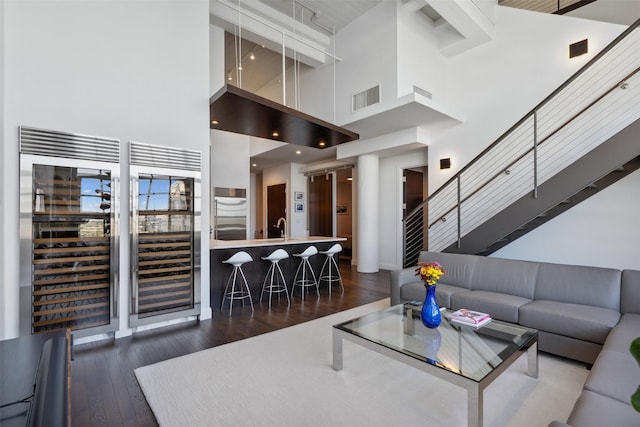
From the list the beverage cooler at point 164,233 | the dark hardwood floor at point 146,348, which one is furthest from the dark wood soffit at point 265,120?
the dark hardwood floor at point 146,348

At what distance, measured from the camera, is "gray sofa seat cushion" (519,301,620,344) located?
8.76 ft

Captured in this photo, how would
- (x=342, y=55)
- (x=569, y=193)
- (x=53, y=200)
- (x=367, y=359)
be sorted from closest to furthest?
1. (x=367, y=359)
2. (x=53, y=200)
3. (x=569, y=193)
4. (x=342, y=55)

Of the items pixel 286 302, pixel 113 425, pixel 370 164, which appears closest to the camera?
pixel 113 425

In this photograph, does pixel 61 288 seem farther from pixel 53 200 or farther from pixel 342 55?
pixel 342 55

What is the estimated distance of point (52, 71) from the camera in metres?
3.19

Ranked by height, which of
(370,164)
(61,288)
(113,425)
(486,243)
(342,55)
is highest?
(342,55)

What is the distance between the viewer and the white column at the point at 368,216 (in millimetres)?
7332

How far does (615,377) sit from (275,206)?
9.33 m

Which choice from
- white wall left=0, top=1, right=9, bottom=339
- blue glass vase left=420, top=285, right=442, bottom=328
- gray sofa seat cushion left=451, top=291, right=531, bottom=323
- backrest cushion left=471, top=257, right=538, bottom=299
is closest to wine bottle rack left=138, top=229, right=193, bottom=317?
white wall left=0, top=1, right=9, bottom=339

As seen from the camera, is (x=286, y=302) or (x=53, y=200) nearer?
(x=53, y=200)

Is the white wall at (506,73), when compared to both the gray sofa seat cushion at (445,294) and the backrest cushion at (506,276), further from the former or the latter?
the gray sofa seat cushion at (445,294)

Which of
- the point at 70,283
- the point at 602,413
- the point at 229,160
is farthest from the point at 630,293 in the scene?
the point at 229,160

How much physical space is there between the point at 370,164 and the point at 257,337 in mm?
4993

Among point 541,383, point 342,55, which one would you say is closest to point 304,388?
point 541,383
